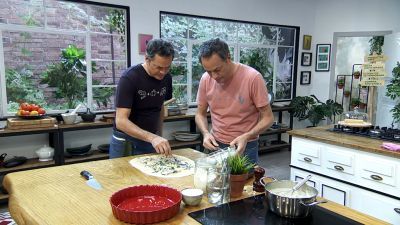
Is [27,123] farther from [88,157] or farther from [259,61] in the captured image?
[259,61]

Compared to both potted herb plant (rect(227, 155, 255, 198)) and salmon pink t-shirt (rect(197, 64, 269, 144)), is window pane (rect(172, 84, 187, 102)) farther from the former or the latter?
potted herb plant (rect(227, 155, 255, 198))

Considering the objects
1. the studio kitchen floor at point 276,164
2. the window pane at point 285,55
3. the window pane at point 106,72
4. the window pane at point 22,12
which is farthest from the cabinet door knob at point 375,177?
the window pane at point 285,55

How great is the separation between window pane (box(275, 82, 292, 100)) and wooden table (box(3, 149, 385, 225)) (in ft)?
15.1

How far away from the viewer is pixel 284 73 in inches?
242

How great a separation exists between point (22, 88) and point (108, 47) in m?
1.11

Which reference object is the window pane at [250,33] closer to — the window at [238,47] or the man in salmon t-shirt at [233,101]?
the window at [238,47]

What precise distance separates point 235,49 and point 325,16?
195 centimetres

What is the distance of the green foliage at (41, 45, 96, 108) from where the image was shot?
386 cm

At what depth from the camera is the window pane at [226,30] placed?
5.18m

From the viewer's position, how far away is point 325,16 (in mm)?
6016

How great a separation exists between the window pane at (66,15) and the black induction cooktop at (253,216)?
10.9 ft

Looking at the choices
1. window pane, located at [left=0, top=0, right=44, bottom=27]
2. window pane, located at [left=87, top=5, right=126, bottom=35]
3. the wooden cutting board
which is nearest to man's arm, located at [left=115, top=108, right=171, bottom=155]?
the wooden cutting board

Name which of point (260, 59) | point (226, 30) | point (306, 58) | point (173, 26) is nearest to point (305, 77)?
point (306, 58)

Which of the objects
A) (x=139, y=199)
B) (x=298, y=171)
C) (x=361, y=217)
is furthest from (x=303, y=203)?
(x=298, y=171)
